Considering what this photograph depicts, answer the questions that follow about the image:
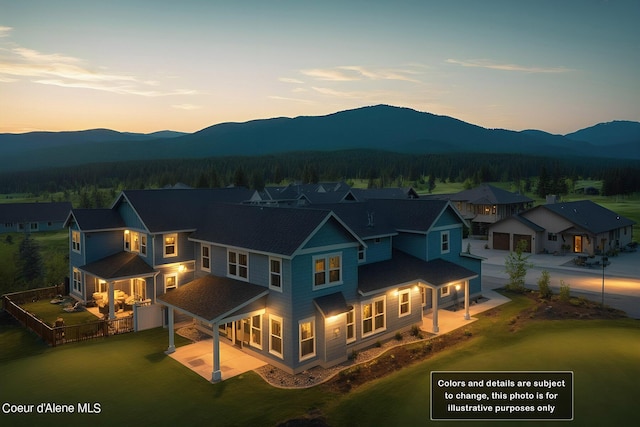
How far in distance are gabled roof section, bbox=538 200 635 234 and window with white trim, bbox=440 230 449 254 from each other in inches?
1138

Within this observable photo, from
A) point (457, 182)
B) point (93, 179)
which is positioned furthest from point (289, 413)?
point (93, 179)

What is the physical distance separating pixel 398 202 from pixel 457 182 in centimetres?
16334

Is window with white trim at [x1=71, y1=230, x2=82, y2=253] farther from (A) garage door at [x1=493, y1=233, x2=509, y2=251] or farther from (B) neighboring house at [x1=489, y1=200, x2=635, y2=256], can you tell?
(A) garage door at [x1=493, y1=233, x2=509, y2=251]

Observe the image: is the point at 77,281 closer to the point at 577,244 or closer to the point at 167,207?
the point at 167,207

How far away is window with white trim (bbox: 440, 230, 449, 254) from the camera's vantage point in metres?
29.7

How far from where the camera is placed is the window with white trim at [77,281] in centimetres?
3250

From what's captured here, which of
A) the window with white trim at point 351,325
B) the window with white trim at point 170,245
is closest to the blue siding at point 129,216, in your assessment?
the window with white trim at point 170,245

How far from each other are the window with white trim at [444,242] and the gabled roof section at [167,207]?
16.9 metres

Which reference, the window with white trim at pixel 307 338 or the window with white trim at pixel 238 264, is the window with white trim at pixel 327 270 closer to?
the window with white trim at pixel 307 338

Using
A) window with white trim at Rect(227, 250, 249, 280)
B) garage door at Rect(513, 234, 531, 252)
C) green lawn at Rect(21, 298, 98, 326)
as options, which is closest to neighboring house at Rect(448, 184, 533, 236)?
garage door at Rect(513, 234, 531, 252)

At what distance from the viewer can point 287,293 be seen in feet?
65.3

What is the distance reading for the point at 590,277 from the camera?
1549 inches

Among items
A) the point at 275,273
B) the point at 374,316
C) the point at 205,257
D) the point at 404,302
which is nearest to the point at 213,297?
the point at 275,273

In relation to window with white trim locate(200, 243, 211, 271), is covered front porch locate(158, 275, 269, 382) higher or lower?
lower
